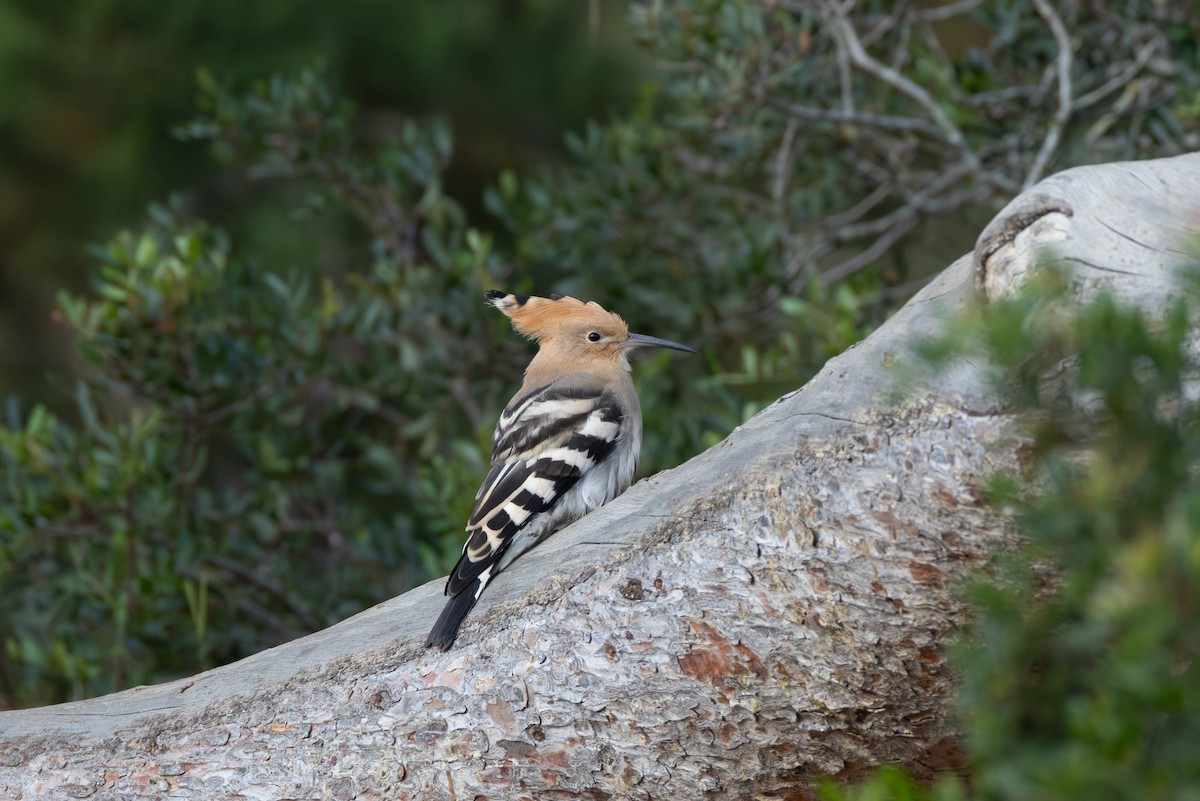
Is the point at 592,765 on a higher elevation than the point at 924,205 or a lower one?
lower

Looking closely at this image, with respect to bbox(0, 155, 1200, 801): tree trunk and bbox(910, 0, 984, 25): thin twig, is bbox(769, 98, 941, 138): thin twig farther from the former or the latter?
bbox(0, 155, 1200, 801): tree trunk

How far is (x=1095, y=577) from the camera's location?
847mm

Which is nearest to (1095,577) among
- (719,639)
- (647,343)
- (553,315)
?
(719,639)

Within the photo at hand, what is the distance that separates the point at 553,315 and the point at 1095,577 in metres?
2.55

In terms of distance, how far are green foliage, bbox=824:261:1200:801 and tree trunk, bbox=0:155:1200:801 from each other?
1.97ft

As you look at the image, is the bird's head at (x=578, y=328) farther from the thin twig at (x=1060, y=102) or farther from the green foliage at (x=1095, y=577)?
the green foliage at (x=1095, y=577)

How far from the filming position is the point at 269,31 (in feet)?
17.2

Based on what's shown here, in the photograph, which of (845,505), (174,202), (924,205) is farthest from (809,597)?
(174,202)

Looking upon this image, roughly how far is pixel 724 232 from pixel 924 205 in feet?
2.06

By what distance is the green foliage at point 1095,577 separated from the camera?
78 cm

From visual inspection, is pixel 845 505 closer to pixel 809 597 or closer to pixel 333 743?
pixel 809 597

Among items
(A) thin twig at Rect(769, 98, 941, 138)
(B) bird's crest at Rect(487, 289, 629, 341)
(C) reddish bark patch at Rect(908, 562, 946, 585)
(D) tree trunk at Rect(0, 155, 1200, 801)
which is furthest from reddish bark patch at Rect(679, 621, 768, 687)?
(A) thin twig at Rect(769, 98, 941, 138)

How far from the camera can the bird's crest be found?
130 inches

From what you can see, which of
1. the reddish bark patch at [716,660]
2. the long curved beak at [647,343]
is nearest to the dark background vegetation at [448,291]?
the long curved beak at [647,343]
